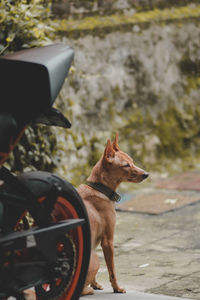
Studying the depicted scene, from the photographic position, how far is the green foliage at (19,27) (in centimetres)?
570

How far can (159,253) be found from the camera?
203 inches

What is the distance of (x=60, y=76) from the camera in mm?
3193

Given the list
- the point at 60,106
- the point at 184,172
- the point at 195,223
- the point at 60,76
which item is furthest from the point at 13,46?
the point at 184,172

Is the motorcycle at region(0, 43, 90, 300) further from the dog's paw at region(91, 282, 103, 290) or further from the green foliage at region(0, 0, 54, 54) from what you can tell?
the green foliage at region(0, 0, 54, 54)

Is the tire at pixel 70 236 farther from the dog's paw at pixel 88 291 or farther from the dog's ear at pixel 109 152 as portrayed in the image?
the dog's ear at pixel 109 152

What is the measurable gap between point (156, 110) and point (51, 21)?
6.39 feet

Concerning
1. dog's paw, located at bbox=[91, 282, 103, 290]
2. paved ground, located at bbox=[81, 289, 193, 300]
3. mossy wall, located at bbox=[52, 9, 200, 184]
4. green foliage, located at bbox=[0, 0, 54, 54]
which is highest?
green foliage, located at bbox=[0, 0, 54, 54]

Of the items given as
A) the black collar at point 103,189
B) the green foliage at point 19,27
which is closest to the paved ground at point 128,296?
the black collar at point 103,189

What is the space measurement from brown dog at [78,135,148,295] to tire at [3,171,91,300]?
688 millimetres

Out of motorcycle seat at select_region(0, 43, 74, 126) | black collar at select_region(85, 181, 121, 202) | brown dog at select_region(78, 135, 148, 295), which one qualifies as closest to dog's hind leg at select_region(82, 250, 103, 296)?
brown dog at select_region(78, 135, 148, 295)

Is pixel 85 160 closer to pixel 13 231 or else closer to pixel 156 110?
pixel 156 110

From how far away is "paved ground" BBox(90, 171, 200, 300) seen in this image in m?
4.32

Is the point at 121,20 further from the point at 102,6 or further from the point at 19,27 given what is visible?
the point at 19,27

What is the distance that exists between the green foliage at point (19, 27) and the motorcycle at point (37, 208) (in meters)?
2.45
